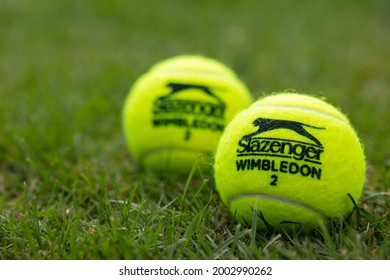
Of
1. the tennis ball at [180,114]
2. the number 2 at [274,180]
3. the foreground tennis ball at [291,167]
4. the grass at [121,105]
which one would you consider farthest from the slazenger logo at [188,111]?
the number 2 at [274,180]

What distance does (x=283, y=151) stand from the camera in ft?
5.90

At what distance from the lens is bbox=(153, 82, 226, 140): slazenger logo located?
247 centimetres

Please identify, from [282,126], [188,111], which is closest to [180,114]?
[188,111]

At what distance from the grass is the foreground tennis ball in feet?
0.29

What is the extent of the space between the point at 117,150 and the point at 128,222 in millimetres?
1119

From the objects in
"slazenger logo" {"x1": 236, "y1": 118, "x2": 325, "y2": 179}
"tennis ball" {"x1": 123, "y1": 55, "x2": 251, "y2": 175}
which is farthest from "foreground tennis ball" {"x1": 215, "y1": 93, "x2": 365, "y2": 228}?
"tennis ball" {"x1": 123, "y1": 55, "x2": 251, "y2": 175}

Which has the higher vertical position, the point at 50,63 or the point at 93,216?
the point at 50,63

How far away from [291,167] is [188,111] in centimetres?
83

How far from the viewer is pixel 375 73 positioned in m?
4.50

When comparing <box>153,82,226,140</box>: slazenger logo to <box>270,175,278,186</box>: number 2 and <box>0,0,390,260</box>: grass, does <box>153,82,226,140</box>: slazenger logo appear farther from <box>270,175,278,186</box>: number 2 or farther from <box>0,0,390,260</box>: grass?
<box>270,175,278,186</box>: number 2

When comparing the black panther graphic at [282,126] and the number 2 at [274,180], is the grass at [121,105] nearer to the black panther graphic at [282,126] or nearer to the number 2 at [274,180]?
the number 2 at [274,180]

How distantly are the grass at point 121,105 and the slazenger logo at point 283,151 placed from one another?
0.74 feet
